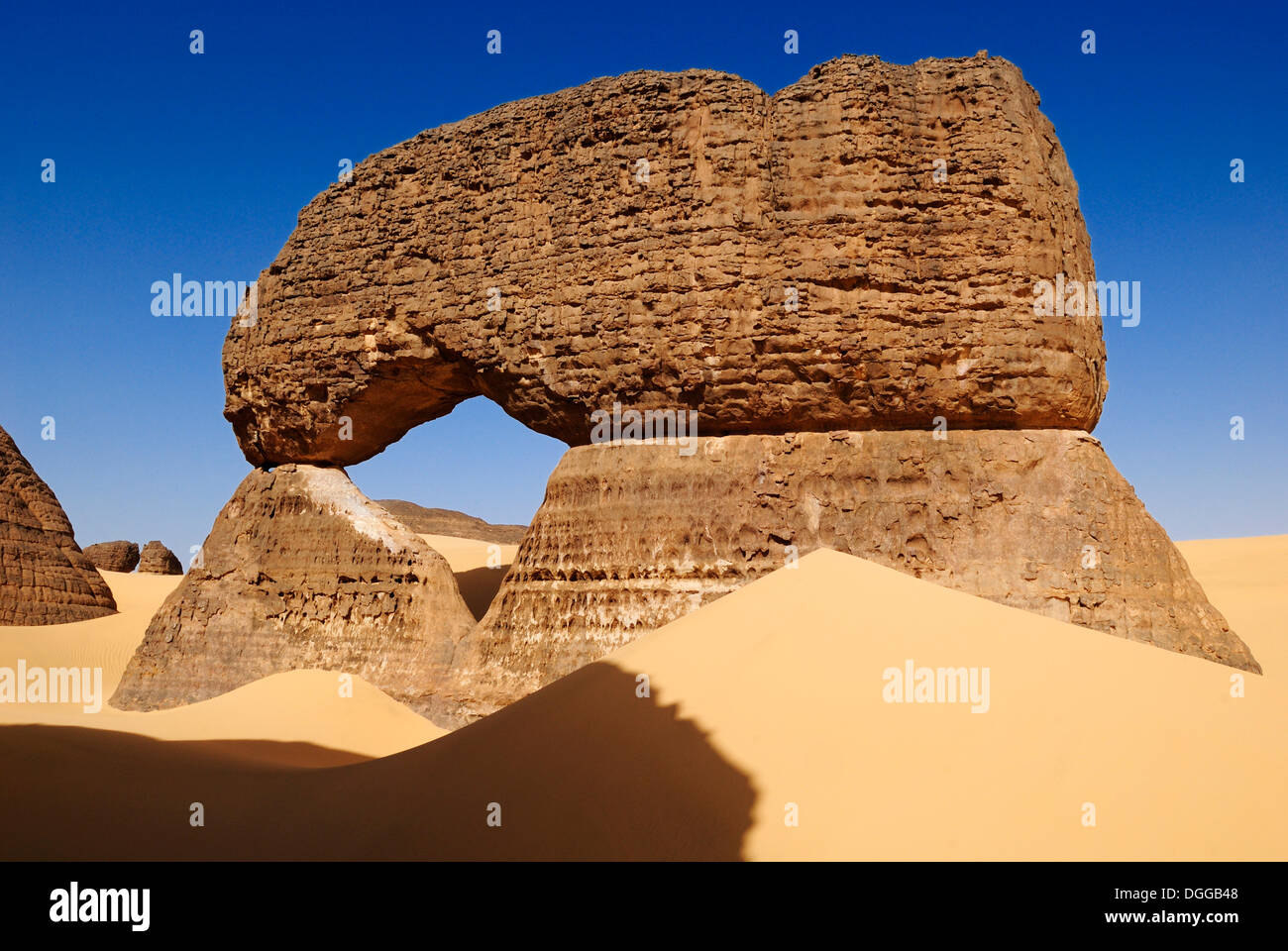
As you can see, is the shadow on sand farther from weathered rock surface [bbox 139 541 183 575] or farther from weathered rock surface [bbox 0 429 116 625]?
weathered rock surface [bbox 139 541 183 575]

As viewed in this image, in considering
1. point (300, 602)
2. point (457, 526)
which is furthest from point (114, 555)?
point (300, 602)

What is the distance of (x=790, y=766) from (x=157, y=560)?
26998 mm

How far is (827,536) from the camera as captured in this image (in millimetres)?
7566

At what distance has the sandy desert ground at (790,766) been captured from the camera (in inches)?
131

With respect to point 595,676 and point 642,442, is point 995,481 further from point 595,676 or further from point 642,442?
point 595,676

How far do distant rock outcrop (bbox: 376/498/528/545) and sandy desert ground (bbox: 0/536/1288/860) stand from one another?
25514 millimetres

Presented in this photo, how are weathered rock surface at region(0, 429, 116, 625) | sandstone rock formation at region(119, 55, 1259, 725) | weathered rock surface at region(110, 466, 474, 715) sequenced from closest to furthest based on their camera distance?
1. sandstone rock formation at region(119, 55, 1259, 725)
2. weathered rock surface at region(110, 466, 474, 715)
3. weathered rock surface at region(0, 429, 116, 625)

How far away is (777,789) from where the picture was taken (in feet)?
11.9

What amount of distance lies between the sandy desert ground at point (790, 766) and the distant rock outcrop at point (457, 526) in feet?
83.7

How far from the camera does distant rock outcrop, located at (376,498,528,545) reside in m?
31.4

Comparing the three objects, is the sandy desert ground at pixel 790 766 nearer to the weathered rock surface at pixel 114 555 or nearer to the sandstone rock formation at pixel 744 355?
the sandstone rock formation at pixel 744 355

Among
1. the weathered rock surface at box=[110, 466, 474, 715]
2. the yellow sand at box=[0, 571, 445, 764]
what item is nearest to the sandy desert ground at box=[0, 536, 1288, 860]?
the yellow sand at box=[0, 571, 445, 764]

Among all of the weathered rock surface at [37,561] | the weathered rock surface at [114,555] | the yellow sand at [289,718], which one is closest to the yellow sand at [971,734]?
the yellow sand at [289,718]

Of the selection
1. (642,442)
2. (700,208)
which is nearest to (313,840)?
(642,442)
